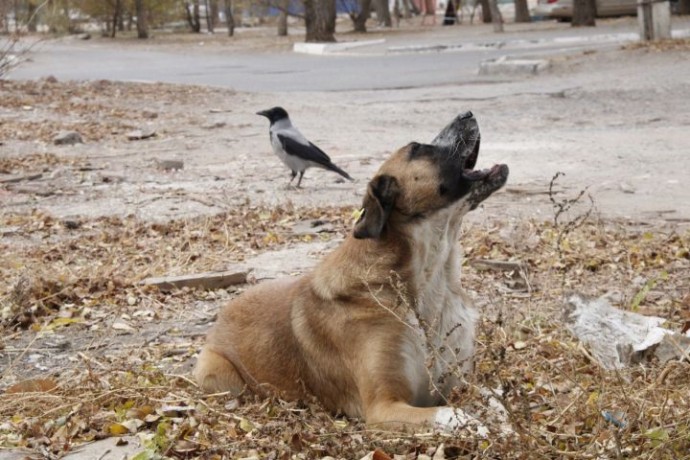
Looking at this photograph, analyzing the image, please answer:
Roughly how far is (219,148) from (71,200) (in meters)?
3.52

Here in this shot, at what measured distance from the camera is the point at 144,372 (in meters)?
5.59

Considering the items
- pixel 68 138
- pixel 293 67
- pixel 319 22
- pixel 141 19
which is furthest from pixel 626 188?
pixel 141 19

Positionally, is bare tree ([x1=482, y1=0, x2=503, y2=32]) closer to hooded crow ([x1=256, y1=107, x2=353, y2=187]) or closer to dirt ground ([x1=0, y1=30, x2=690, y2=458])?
dirt ground ([x1=0, y1=30, x2=690, y2=458])

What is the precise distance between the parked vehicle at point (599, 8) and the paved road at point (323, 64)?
17.6 ft

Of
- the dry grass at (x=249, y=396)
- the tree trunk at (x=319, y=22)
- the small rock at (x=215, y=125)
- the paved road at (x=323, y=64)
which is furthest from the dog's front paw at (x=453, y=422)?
the tree trunk at (x=319, y=22)

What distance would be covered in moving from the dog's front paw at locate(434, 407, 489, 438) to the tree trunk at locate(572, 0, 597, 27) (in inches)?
1358

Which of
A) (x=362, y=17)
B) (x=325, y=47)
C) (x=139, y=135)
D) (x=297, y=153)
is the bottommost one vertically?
(x=139, y=135)

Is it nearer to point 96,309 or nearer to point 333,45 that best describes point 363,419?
point 96,309

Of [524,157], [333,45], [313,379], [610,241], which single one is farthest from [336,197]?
[333,45]

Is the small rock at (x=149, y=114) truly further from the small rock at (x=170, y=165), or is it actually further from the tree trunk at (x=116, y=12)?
the tree trunk at (x=116, y=12)

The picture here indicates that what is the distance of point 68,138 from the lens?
15367mm

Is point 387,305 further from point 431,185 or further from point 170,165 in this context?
point 170,165

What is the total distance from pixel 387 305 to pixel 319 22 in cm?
3287

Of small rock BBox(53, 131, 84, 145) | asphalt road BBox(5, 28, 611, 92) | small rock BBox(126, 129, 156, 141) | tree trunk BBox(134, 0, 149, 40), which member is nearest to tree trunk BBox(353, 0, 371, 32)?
asphalt road BBox(5, 28, 611, 92)
